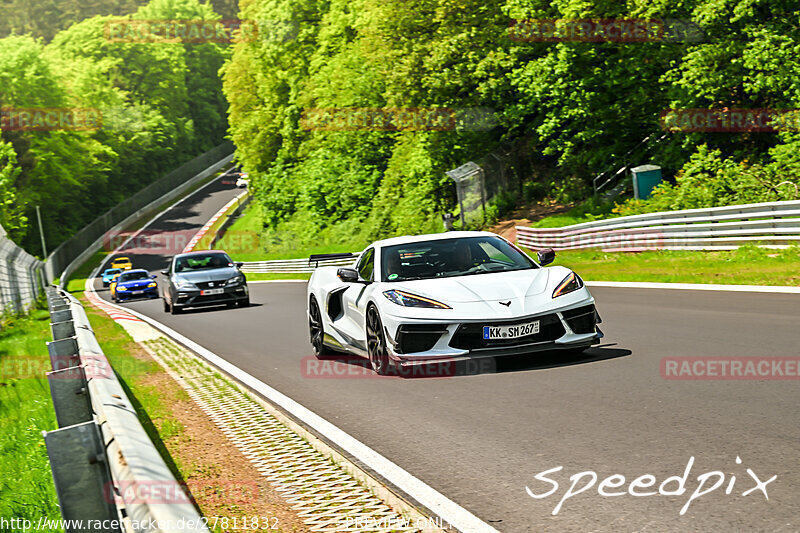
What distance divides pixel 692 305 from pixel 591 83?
68.2 ft

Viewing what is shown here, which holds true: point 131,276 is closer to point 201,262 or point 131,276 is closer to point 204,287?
point 201,262

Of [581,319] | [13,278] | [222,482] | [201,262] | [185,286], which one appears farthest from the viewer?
[13,278]

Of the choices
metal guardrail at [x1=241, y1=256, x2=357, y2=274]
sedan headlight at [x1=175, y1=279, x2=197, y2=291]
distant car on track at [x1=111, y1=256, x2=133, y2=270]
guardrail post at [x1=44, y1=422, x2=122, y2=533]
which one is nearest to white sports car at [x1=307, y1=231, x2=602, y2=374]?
guardrail post at [x1=44, y1=422, x2=122, y2=533]

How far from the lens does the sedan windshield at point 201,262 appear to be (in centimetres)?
2442

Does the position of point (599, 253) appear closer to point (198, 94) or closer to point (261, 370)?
point (261, 370)

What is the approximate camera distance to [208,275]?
77.2 feet

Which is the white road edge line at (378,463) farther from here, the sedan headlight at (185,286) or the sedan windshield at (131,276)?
the sedan windshield at (131,276)

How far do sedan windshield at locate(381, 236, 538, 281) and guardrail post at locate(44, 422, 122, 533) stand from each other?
251 inches

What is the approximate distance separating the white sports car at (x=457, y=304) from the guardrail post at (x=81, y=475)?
533 centimetres

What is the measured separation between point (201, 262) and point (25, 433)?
1664 cm

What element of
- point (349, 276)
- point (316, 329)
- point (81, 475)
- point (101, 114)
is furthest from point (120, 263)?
point (81, 475)

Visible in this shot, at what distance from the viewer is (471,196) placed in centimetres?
3944

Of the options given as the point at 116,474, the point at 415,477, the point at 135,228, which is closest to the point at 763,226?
the point at 415,477

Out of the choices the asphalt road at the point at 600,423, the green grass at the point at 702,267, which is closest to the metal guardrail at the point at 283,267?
the green grass at the point at 702,267
